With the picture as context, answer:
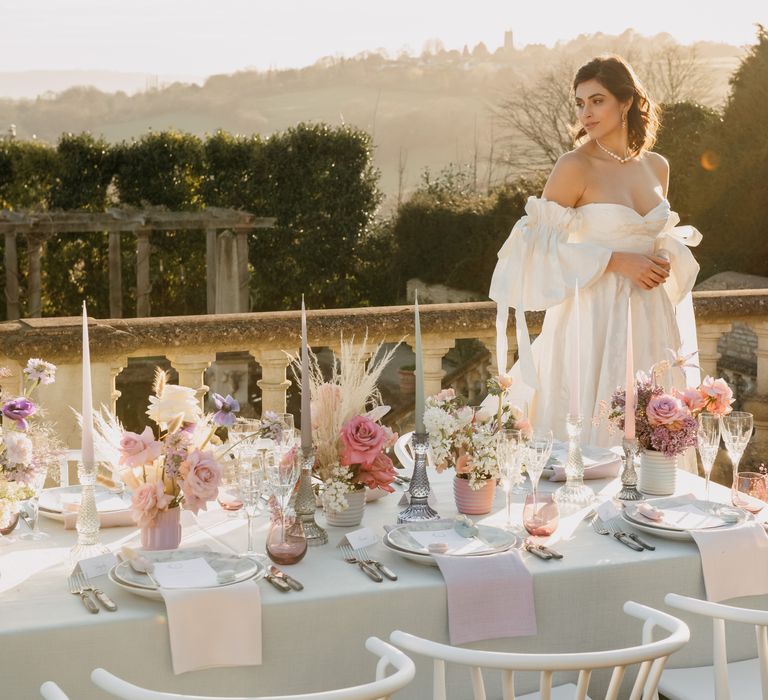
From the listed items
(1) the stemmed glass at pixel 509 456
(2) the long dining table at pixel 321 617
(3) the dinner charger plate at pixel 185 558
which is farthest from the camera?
(1) the stemmed glass at pixel 509 456

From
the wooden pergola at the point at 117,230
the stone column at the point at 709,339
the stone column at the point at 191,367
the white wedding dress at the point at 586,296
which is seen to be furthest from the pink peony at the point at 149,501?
the wooden pergola at the point at 117,230

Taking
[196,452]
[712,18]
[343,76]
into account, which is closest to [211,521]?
[196,452]

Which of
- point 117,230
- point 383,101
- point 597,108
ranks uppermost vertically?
point 383,101

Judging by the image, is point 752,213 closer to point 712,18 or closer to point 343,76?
point 712,18

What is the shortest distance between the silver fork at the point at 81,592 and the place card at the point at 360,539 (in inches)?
25.1

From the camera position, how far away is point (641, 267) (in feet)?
13.4

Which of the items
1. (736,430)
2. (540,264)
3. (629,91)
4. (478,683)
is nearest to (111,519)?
(478,683)

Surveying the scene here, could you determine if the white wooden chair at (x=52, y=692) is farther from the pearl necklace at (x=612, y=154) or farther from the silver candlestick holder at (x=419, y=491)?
the pearl necklace at (x=612, y=154)

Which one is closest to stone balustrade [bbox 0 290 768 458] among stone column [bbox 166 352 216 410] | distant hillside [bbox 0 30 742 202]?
stone column [bbox 166 352 216 410]

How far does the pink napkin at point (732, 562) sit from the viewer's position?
249cm

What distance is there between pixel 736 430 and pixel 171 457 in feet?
5.00

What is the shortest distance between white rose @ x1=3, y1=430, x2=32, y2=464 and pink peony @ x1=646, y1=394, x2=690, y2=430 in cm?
168

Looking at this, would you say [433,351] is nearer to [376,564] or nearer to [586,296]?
[586,296]

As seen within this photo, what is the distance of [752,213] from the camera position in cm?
1653
